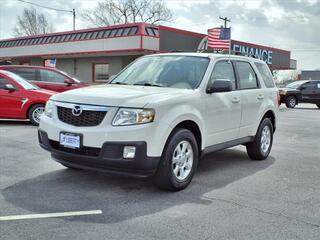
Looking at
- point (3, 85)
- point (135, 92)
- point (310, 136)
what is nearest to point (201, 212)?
A: point (135, 92)

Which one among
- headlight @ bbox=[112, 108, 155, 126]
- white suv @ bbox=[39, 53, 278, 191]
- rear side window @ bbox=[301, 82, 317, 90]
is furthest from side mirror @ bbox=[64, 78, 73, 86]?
rear side window @ bbox=[301, 82, 317, 90]

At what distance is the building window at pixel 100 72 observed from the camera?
2716cm

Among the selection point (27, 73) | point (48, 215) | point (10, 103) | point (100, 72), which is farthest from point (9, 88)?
point (100, 72)

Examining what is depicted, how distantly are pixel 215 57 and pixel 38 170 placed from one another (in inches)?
119

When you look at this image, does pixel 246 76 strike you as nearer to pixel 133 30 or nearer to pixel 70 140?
pixel 70 140

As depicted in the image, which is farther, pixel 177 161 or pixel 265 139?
pixel 265 139

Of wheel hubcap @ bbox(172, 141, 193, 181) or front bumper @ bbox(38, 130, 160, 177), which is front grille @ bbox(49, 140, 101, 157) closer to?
front bumper @ bbox(38, 130, 160, 177)

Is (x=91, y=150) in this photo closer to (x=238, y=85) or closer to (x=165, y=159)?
(x=165, y=159)

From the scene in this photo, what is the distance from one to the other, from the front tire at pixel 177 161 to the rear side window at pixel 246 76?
1.84m

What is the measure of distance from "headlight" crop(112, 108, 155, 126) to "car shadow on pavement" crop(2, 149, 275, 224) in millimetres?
882

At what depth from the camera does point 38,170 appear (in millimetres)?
6152

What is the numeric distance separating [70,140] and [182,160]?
54.8 inches

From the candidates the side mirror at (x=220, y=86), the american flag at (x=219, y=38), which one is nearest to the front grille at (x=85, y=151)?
the side mirror at (x=220, y=86)

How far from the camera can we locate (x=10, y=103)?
36.2ft
